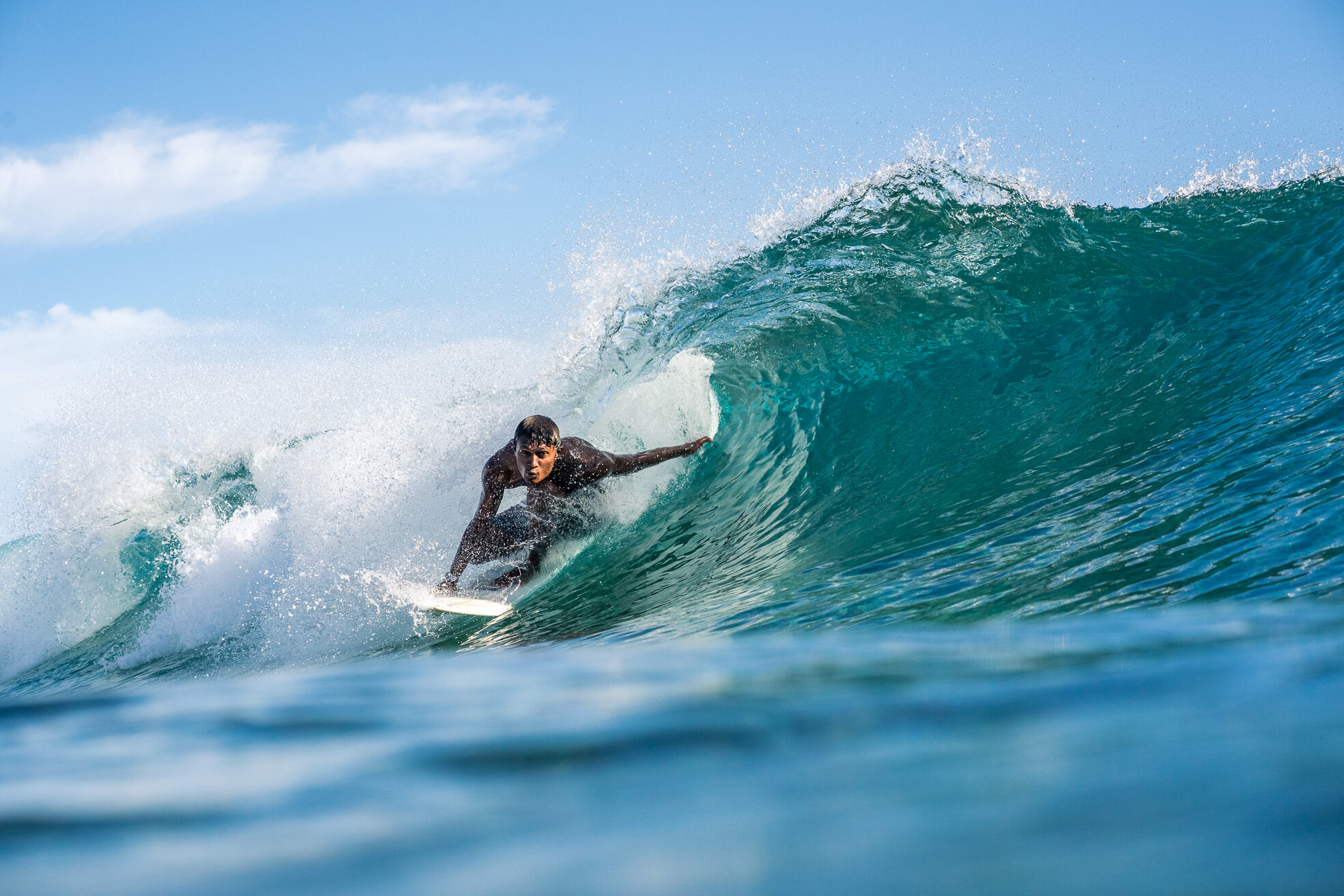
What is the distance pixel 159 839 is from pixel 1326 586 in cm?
316

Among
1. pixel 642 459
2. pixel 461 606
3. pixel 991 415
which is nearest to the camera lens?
pixel 461 606

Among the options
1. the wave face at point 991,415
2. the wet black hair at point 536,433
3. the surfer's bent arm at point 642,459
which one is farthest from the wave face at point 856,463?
the wet black hair at point 536,433

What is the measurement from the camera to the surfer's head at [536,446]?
5.99m

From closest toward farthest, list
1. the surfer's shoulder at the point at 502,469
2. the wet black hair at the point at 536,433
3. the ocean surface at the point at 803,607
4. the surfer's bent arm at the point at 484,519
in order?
the ocean surface at the point at 803,607 < the wet black hair at the point at 536,433 < the surfer's bent arm at the point at 484,519 < the surfer's shoulder at the point at 502,469

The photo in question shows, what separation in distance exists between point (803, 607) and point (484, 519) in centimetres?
306

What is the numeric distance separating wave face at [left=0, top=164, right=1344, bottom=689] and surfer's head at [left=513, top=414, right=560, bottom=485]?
2.73ft

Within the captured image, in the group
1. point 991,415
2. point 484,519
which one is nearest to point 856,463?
point 991,415

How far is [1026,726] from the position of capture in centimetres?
122

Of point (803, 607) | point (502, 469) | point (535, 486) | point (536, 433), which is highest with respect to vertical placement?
point (536, 433)

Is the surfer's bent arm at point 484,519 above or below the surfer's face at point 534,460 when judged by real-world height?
below

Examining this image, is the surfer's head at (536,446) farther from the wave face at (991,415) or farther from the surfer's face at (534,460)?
the wave face at (991,415)

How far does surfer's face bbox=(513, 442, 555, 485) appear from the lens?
5.99 m

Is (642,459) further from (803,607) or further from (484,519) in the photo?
(803,607)

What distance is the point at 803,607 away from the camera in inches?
154
